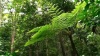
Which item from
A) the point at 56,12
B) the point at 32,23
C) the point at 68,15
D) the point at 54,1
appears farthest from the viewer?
the point at 32,23

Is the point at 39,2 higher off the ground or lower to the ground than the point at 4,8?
lower

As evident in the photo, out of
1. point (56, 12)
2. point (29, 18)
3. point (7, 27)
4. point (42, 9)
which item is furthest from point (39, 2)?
point (7, 27)

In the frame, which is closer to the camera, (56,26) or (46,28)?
(46,28)

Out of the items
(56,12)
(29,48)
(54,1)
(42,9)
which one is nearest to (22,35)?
(29,48)

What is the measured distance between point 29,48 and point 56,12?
4771mm

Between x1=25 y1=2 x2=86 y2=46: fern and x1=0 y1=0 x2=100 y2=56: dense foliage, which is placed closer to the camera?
x1=25 y1=2 x2=86 y2=46: fern

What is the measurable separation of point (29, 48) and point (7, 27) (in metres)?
2.34

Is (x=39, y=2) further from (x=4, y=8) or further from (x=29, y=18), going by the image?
(x=4, y=8)

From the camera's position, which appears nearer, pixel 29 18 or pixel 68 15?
pixel 68 15

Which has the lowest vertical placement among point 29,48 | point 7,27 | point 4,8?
point 29,48

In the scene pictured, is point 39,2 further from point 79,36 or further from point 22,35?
point 79,36

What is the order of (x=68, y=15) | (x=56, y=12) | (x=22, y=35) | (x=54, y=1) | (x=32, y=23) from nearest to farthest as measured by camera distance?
(x=68, y=15)
(x=56, y=12)
(x=54, y=1)
(x=32, y=23)
(x=22, y=35)

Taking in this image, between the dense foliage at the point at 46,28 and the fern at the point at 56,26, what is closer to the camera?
the fern at the point at 56,26

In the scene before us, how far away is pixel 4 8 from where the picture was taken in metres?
12.7
